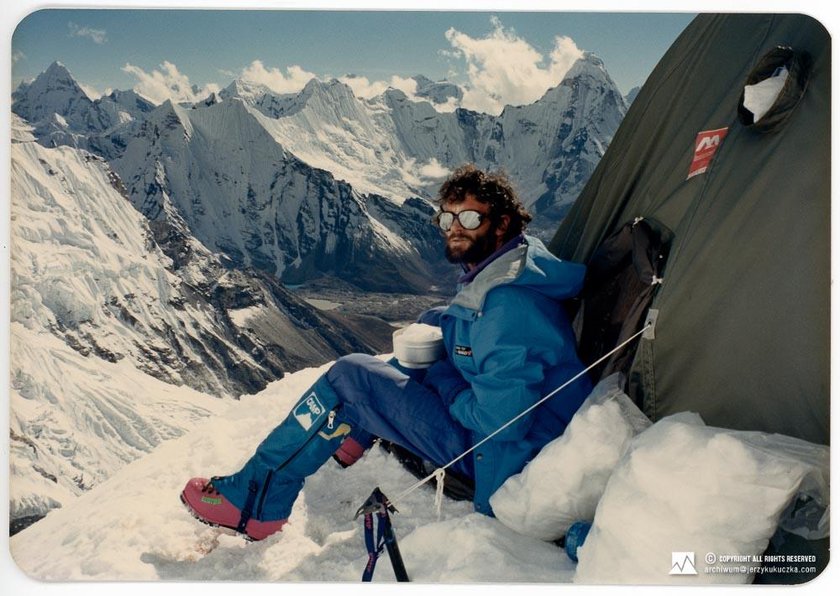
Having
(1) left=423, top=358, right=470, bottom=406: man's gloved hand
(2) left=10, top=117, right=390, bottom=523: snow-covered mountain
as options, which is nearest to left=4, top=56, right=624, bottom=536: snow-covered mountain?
(2) left=10, top=117, right=390, bottom=523: snow-covered mountain

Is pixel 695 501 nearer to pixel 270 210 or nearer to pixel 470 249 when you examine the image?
pixel 470 249

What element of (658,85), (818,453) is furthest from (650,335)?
(658,85)

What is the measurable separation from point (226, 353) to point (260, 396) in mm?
27493

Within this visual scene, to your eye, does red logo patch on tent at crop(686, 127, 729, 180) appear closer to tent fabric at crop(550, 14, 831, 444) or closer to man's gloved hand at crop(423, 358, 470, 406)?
tent fabric at crop(550, 14, 831, 444)

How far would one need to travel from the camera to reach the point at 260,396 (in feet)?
9.63

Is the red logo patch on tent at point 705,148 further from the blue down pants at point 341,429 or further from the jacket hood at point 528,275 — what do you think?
the blue down pants at point 341,429

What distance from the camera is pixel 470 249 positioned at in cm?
192

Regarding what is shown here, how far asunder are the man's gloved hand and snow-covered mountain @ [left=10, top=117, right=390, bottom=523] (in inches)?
36.1

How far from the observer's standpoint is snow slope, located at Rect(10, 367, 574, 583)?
1.68m

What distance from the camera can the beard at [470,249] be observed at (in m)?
1.91

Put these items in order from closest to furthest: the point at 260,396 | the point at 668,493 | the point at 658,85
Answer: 1. the point at 668,493
2. the point at 658,85
3. the point at 260,396

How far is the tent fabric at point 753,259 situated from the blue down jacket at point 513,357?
0.71ft

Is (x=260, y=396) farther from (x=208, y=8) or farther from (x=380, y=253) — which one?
(x=380, y=253)

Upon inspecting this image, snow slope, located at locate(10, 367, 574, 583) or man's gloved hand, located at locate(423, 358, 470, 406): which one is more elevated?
man's gloved hand, located at locate(423, 358, 470, 406)
